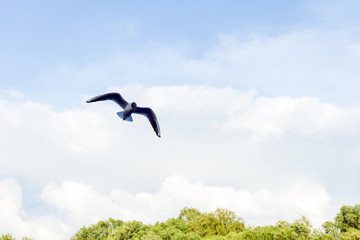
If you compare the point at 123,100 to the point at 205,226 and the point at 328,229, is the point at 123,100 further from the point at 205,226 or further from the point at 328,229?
the point at 328,229

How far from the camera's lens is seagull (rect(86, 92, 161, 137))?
16516mm

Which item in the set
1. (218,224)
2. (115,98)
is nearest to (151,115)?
(115,98)

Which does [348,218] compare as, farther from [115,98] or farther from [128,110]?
[115,98]

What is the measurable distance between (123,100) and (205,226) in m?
50.4

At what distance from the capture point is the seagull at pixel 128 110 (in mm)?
16516

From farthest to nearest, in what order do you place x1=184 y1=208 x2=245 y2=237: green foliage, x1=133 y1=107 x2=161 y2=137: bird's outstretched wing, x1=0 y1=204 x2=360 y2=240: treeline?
x1=184 y1=208 x2=245 y2=237: green foliage, x1=0 y1=204 x2=360 y2=240: treeline, x1=133 y1=107 x2=161 y2=137: bird's outstretched wing

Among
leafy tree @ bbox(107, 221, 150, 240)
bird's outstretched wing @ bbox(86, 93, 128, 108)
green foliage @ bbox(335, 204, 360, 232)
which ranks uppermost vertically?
green foliage @ bbox(335, 204, 360, 232)

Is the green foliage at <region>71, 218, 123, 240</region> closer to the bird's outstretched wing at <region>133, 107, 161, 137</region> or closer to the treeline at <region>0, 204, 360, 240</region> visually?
the treeline at <region>0, 204, 360, 240</region>

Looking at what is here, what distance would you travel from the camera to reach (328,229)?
64.3 metres

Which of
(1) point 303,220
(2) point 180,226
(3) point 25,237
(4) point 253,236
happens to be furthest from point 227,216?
(3) point 25,237

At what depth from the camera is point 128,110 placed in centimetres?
1653

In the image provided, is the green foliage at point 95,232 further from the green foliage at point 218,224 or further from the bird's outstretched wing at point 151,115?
the bird's outstretched wing at point 151,115

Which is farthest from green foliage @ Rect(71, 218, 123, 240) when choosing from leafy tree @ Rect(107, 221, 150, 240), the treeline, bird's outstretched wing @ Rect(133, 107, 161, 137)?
bird's outstretched wing @ Rect(133, 107, 161, 137)

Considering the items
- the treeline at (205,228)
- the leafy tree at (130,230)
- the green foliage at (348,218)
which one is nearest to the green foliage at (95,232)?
the treeline at (205,228)
